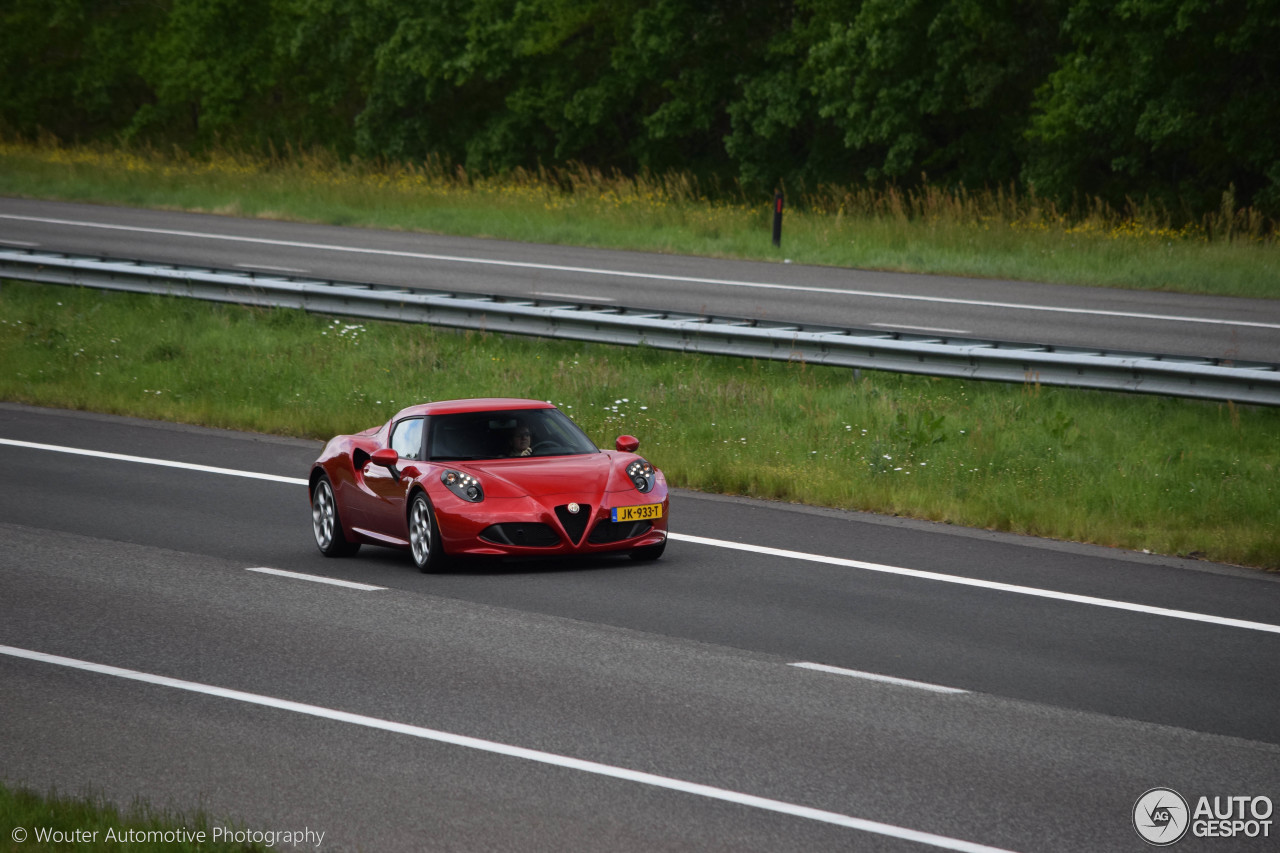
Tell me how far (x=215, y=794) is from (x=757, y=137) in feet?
124

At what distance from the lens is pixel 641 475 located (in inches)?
439

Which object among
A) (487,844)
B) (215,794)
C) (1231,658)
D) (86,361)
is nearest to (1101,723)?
(1231,658)

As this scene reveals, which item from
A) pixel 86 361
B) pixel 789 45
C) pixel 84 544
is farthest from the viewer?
pixel 789 45

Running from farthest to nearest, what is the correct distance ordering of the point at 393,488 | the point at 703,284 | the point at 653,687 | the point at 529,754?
the point at 703,284, the point at 393,488, the point at 653,687, the point at 529,754

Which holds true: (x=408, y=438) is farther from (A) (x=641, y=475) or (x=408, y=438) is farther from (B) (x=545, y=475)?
(A) (x=641, y=475)

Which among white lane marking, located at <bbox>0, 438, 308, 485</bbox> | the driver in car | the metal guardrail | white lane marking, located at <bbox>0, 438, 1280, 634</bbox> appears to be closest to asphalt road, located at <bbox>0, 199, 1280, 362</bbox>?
the metal guardrail

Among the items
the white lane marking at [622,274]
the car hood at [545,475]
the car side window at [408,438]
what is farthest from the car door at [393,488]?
the white lane marking at [622,274]

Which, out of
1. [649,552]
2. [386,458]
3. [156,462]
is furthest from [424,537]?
[156,462]

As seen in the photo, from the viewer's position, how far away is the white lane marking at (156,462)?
14930 millimetres

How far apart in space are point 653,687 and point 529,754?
1262 millimetres

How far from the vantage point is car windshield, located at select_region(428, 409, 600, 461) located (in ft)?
37.4

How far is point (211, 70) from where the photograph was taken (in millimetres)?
55125

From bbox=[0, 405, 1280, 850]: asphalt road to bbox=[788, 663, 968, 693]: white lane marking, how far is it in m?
0.06

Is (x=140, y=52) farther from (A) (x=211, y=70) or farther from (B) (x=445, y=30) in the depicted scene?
(B) (x=445, y=30)
